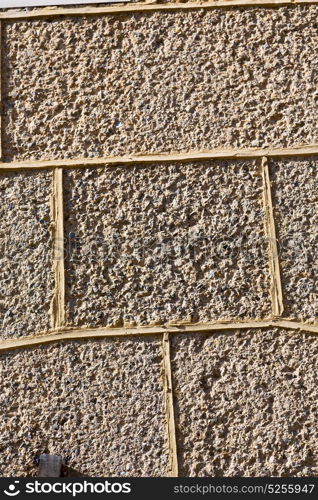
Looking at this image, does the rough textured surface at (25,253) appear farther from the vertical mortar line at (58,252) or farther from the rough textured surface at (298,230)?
the rough textured surface at (298,230)

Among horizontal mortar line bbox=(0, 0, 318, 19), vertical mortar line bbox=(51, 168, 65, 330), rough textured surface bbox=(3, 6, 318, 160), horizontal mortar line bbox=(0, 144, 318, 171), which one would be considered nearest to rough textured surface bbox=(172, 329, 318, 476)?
vertical mortar line bbox=(51, 168, 65, 330)

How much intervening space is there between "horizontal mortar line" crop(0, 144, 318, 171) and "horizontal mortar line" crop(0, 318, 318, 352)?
2.07ft

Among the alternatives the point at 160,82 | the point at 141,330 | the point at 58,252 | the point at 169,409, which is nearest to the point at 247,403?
the point at 169,409

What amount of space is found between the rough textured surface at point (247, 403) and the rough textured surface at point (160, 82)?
0.78 m

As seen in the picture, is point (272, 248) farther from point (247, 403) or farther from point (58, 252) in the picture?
point (58, 252)

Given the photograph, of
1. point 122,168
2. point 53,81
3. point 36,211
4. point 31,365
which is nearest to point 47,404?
point 31,365

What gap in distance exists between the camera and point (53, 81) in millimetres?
3225

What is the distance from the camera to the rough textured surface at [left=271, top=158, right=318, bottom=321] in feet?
10.1

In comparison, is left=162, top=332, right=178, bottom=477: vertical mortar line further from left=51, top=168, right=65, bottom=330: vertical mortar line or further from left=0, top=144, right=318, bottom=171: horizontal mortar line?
left=0, top=144, right=318, bottom=171: horizontal mortar line

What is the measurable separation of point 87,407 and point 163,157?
98 centimetres

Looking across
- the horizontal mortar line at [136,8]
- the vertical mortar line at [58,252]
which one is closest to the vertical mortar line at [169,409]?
the vertical mortar line at [58,252]

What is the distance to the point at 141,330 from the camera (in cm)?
304

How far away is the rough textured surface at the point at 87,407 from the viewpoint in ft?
9.77

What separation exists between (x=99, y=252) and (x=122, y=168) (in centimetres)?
34
